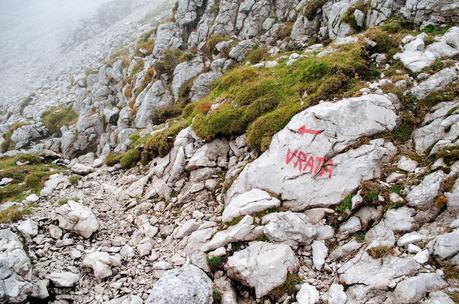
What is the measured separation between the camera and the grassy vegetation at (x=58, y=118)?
4622 cm

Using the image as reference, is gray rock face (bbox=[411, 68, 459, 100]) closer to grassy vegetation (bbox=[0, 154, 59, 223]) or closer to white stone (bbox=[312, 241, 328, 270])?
white stone (bbox=[312, 241, 328, 270])

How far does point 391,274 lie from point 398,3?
19.7m

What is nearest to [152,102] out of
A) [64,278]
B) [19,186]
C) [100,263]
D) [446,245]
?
[19,186]

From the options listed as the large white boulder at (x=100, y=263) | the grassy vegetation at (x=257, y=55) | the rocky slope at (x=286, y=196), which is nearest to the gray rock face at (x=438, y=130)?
the rocky slope at (x=286, y=196)

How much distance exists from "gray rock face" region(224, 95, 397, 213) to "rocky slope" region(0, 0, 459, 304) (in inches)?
2.2

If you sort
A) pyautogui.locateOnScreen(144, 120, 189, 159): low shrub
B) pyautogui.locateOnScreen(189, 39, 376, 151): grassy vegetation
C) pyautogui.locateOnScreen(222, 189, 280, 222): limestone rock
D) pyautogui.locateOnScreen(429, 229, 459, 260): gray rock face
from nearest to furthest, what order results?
pyautogui.locateOnScreen(429, 229, 459, 260): gray rock face, pyautogui.locateOnScreen(222, 189, 280, 222): limestone rock, pyautogui.locateOnScreen(189, 39, 376, 151): grassy vegetation, pyautogui.locateOnScreen(144, 120, 189, 159): low shrub

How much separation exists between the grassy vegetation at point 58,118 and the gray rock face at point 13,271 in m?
36.9

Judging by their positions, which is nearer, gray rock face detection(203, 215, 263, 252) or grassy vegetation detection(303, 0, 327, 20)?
gray rock face detection(203, 215, 263, 252)

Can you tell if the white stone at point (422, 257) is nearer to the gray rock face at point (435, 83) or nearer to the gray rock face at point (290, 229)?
the gray rock face at point (290, 229)

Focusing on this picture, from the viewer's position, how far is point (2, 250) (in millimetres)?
11422

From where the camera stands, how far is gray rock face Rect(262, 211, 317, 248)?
433 inches

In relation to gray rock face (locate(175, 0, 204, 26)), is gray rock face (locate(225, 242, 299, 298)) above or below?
below

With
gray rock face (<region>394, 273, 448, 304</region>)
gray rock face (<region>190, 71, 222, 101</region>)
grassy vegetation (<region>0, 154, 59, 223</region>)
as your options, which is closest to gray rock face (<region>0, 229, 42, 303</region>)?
grassy vegetation (<region>0, 154, 59, 223</region>)

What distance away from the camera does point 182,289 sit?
9883mm
